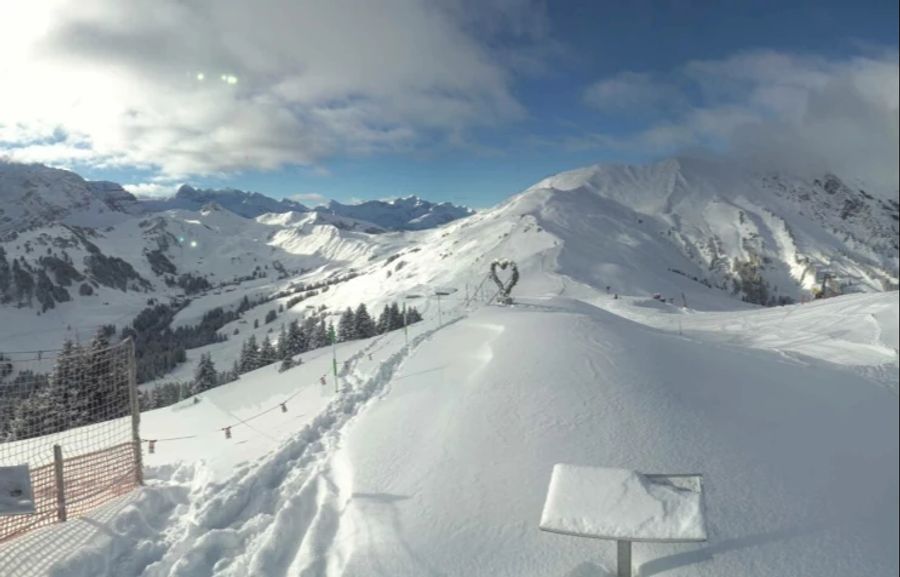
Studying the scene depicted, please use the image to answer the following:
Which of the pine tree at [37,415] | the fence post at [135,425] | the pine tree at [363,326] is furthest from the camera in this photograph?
the pine tree at [363,326]

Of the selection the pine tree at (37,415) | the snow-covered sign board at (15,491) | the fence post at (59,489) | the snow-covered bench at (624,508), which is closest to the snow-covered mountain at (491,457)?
the fence post at (59,489)

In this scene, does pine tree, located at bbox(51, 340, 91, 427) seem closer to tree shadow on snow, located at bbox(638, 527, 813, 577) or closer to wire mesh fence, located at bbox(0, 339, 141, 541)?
wire mesh fence, located at bbox(0, 339, 141, 541)

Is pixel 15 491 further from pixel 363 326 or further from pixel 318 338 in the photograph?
pixel 363 326

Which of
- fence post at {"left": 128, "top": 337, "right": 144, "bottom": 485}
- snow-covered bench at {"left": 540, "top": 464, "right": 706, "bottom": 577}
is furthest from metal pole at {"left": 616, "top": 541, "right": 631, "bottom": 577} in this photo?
fence post at {"left": 128, "top": 337, "right": 144, "bottom": 485}

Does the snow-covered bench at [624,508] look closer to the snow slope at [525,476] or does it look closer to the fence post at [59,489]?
the snow slope at [525,476]

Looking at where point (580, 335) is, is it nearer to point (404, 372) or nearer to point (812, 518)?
point (404, 372)

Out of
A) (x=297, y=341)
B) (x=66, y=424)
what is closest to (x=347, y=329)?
(x=297, y=341)

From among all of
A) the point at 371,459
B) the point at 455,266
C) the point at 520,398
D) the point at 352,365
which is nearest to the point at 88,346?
the point at 371,459
